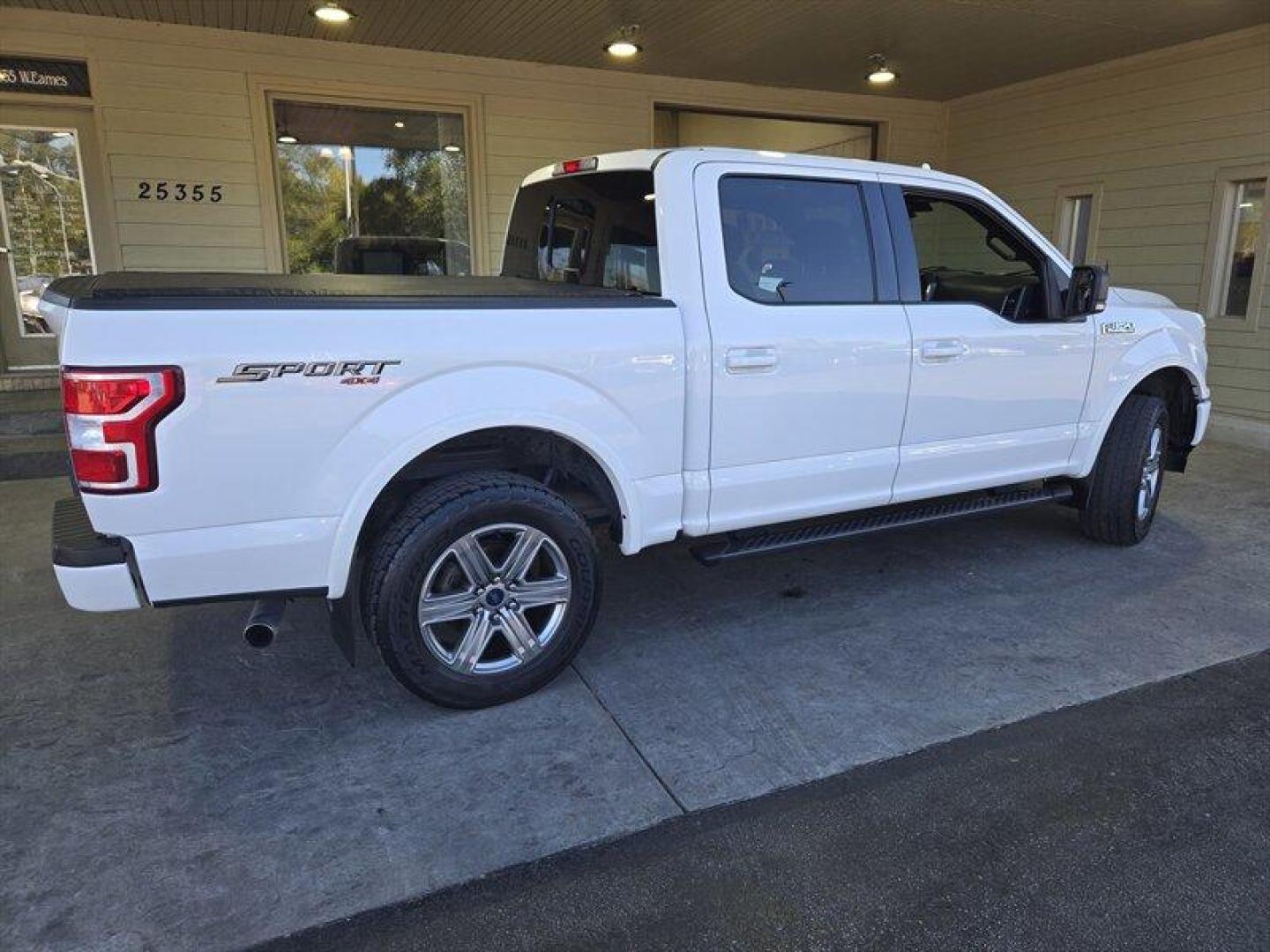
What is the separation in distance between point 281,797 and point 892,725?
80.2 inches

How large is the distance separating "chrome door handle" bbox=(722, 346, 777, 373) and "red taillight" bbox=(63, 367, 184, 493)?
6.15ft

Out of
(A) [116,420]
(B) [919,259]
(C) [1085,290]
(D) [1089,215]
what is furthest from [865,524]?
(D) [1089,215]

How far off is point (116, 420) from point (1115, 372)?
456cm

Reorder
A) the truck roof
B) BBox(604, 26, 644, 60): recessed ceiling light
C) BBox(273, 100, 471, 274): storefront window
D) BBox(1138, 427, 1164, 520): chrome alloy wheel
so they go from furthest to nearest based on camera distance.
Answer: BBox(273, 100, 471, 274): storefront window → BBox(604, 26, 644, 60): recessed ceiling light → BBox(1138, 427, 1164, 520): chrome alloy wheel → the truck roof

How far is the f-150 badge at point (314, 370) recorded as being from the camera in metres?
2.54

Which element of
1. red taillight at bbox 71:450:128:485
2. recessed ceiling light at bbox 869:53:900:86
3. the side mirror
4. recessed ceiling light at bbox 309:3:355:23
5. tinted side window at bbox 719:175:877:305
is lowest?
red taillight at bbox 71:450:128:485

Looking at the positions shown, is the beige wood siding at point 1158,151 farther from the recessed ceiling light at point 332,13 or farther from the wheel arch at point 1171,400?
the recessed ceiling light at point 332,13

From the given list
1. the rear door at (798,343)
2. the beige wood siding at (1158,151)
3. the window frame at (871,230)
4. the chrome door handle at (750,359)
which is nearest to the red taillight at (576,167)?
the rear door at (798,343)

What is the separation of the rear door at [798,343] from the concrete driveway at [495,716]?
0.68 meters

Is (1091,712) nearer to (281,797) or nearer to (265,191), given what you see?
(281,797)

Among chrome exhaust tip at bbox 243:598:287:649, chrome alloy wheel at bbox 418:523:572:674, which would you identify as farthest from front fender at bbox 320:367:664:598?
chrome alloy wheel at bbox 418:523:572:674

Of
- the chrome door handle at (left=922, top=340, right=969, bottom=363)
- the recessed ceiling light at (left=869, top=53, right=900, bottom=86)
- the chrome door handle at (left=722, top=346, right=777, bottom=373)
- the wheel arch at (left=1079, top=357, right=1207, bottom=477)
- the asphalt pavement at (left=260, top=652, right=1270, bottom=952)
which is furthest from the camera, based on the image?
the recessed ceiling light at (left=869, top=53, right=900, bottom=86)

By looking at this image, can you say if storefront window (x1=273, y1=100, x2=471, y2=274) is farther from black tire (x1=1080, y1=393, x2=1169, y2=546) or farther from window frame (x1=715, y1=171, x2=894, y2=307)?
black tire (x1=1080, y1=393, x2=1169, y2=546)

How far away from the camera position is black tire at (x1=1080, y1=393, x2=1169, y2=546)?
4781 millimetres
